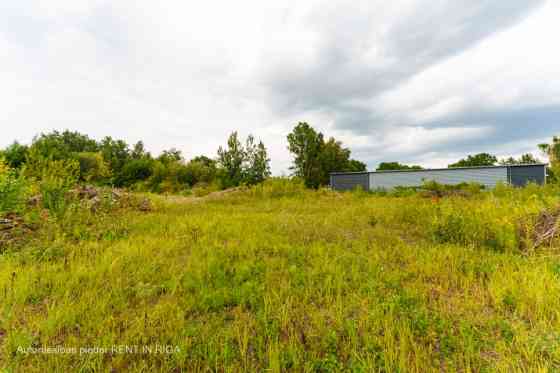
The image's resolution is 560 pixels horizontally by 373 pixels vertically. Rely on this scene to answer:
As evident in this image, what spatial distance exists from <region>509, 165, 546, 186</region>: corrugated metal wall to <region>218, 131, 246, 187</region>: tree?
2442cm

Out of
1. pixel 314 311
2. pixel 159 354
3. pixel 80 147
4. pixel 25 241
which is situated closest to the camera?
pixel 159 354

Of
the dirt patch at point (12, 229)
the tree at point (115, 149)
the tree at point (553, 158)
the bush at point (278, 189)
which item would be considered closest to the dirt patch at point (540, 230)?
the tree at point (553, 158)

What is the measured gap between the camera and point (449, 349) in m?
1.39

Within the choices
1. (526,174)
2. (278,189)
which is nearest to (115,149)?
(278,189)

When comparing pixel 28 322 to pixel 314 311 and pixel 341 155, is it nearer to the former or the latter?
pixel 314 311

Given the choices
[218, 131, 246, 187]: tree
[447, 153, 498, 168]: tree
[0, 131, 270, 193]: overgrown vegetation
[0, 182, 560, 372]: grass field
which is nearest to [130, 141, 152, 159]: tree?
[0, 131, 270, 193]: overgrown vegetation

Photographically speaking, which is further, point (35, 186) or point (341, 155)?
point (341, 155)

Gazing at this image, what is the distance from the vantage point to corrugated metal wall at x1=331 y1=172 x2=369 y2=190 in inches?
924

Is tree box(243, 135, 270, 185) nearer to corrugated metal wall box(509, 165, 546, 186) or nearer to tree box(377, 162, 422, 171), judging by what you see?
corrugated metal wall box(509, 165, 546, 186)

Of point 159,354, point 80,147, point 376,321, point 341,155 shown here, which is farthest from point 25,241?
point 80,147

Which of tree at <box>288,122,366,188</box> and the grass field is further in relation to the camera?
tree at <box>288,122,366,188</box>

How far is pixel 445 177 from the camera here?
1981 centimetres

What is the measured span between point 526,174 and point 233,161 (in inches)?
1040

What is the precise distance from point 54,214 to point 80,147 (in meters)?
44.2
